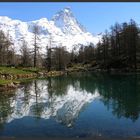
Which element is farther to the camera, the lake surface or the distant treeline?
the distant treeline

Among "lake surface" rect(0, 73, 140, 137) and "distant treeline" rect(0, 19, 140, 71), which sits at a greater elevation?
"distant treeline" rect(0, 19, 140, 71)

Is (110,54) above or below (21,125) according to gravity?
above

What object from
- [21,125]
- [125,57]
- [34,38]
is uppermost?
[34,38]

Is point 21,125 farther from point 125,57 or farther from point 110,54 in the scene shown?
point 110,54

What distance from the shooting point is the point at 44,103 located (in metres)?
19.8

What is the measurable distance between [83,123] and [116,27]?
6855cm

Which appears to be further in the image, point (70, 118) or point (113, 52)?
point (113, 52)

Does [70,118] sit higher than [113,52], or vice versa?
[113,52]

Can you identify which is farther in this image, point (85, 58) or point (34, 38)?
point (85, 58)

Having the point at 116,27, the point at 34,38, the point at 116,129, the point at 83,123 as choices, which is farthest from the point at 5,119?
the point at 116,27

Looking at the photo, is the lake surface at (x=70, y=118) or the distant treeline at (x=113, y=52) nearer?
the lake surface at (x=70, y=118)

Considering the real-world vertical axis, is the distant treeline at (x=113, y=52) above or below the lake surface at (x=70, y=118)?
above

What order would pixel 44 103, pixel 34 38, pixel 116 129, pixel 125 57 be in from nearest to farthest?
pixel 116 129 < pixel 44 103 < pixel 125 57 < pixel 34 38

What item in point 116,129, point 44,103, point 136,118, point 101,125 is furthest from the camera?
point 44,103
